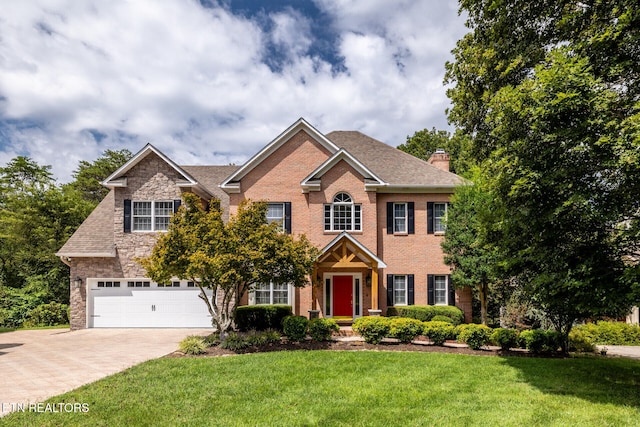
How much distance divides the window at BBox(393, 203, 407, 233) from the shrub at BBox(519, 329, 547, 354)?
25.3ft

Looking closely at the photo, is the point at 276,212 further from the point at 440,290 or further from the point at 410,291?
the point at 440,290

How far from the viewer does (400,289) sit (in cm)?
1862

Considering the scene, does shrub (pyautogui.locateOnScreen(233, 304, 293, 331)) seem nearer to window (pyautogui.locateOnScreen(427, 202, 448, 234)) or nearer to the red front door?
the red front door

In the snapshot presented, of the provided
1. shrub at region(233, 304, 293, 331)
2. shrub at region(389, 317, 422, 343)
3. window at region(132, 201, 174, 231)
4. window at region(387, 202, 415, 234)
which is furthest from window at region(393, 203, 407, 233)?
window at region(132, 201, 174, 231)

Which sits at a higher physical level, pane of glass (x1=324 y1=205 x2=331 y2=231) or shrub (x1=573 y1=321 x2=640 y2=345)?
pane of glass (x1=324 y1=205 x2=331 y2=231)

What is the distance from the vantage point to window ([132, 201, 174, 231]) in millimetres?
18656

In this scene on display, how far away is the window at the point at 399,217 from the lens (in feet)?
62.3

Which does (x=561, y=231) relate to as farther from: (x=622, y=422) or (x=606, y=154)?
(x=622, y=422)

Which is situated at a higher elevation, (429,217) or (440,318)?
A: (429,217)

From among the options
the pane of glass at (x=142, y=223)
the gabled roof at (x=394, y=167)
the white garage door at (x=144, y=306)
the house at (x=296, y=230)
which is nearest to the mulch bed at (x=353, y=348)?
the house at (x=296, y=230)

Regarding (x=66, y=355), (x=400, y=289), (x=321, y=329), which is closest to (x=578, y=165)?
(x=321, y=329)

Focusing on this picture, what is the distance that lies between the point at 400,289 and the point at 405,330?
544 centimetres

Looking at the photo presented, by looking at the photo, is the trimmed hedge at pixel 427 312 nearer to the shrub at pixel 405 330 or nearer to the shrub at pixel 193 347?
the shrub at pixel 405 330

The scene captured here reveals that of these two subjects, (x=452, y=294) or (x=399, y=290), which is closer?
(x=452, y=294)
